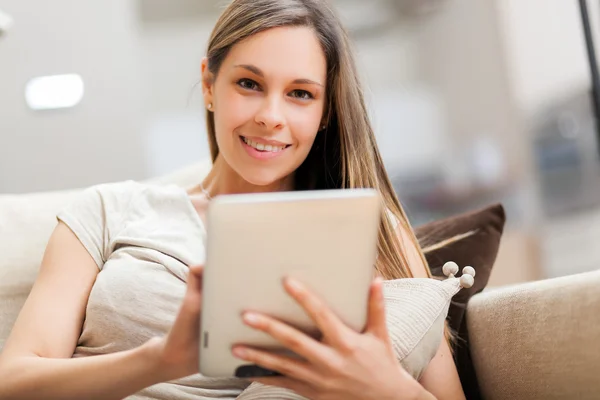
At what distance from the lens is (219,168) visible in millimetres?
1506

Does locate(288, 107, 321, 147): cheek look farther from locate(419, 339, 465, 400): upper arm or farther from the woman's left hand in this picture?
the woman's left hand

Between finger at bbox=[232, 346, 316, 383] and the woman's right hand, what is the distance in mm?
56

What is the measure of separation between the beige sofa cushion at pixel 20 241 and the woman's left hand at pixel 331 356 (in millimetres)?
648

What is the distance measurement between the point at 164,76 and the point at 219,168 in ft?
5.37

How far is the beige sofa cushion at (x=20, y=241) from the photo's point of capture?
4.35ft

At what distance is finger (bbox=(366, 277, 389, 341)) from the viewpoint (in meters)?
0.84

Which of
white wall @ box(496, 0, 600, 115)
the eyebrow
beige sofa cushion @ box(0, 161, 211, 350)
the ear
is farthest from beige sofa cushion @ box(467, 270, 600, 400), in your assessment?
white wall @ box(496, 0, 600, 115)

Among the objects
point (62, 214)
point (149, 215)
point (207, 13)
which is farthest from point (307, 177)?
point (207, 13)

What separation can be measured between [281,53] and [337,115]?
0.20 m

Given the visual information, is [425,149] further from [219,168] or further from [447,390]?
[447,390]

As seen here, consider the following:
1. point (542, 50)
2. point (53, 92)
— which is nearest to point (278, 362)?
point (53, 92)

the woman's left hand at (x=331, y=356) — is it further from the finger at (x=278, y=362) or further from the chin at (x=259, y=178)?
the chin at (x=259, y=178)

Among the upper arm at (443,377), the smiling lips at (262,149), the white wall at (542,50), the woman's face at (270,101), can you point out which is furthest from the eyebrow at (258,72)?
the white wall at (542,50)

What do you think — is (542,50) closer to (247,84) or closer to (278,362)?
(247,84)
